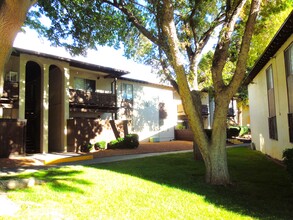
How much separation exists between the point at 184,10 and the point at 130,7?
3.03 m

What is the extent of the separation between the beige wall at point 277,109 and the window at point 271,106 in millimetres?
343

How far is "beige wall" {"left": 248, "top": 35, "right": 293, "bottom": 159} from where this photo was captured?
38.9 ft

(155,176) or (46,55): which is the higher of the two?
(46,55)

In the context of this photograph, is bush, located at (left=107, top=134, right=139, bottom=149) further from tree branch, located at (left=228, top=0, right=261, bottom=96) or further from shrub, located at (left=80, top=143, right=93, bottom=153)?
tree branch, located at (left=228, top=0, right=261, bottom=96)

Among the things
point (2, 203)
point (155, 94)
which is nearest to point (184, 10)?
point (2, 203)

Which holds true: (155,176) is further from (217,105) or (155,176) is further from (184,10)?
(184,10)

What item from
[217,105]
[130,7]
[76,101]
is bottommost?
[217,105]

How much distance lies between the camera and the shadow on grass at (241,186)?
6.32 meters

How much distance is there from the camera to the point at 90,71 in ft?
72.5

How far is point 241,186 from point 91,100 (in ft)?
49.8

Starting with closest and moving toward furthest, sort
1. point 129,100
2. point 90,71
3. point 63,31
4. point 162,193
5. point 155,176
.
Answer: point 162,193 < point 155,176 < point 63,31 < point 90,71 < point 129,100

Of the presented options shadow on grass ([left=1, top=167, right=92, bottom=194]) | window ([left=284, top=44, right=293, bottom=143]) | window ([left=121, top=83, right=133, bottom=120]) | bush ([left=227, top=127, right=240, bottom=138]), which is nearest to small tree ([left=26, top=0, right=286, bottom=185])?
window ([left=284, top=44, right=293, bottom=143])

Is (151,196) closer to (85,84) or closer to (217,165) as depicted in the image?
(217,165)

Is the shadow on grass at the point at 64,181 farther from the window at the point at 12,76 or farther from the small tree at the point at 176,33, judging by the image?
the window at the point at 12,76
